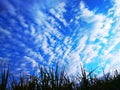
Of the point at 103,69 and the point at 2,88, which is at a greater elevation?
the point at 103,69

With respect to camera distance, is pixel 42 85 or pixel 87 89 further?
pixel 87 89

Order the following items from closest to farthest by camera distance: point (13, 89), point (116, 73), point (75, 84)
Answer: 1. point (13, 89)
2. point (75, 84)
3. point (116, 73)

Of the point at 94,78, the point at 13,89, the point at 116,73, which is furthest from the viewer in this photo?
the point at 116,73

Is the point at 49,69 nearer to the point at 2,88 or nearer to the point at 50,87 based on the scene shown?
the point at 50,87

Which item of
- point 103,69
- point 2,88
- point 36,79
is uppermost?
point 103,69

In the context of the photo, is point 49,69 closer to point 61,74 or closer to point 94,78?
point 61,74

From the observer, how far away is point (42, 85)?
6141 mm

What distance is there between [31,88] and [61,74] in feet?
3.24

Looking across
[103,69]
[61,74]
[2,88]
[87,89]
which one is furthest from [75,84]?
[2,88]

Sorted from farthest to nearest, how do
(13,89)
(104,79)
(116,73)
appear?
(116,73) → (104,79) → (13,89)

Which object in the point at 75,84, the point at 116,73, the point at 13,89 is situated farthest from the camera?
the point at 116,73

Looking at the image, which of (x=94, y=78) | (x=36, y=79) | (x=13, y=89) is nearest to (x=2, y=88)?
(x=13, y=89)

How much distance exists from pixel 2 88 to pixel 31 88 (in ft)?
3.62

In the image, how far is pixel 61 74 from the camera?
246 inches
